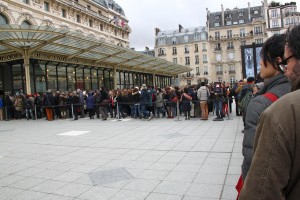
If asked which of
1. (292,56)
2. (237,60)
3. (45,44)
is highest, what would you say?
(237,60)

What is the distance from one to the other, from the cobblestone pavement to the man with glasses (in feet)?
9.96

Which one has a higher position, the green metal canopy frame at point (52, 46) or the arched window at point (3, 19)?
the arched window at point (3, 19)

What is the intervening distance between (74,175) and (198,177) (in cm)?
246

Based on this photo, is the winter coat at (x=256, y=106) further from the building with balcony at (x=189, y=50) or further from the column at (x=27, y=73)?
the building with balcony at (x=189, y=50)

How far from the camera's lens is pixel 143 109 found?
14.8 metres

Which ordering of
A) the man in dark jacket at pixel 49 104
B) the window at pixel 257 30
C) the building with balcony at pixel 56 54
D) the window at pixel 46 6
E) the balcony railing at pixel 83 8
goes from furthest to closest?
the window at pixel 257 30
the balcony railing at pixel 83 8
the window at pixel 46 6
the man in dark jacket at pixel 49 104
the building with balcony at pixel 56 54

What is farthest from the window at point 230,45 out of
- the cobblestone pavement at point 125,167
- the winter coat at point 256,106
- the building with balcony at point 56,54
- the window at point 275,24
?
the winter coat at point 256,106

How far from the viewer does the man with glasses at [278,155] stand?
114 centimetres

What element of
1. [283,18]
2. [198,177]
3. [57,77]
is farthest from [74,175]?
[283,18]

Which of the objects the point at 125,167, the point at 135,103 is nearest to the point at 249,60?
the point at 135,103

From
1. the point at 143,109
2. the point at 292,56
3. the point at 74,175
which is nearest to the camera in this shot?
the point at 292,56

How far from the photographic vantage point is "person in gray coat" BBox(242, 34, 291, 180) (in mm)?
2164

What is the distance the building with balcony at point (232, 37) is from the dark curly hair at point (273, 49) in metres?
69.9

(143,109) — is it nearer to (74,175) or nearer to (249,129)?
(74,175)
